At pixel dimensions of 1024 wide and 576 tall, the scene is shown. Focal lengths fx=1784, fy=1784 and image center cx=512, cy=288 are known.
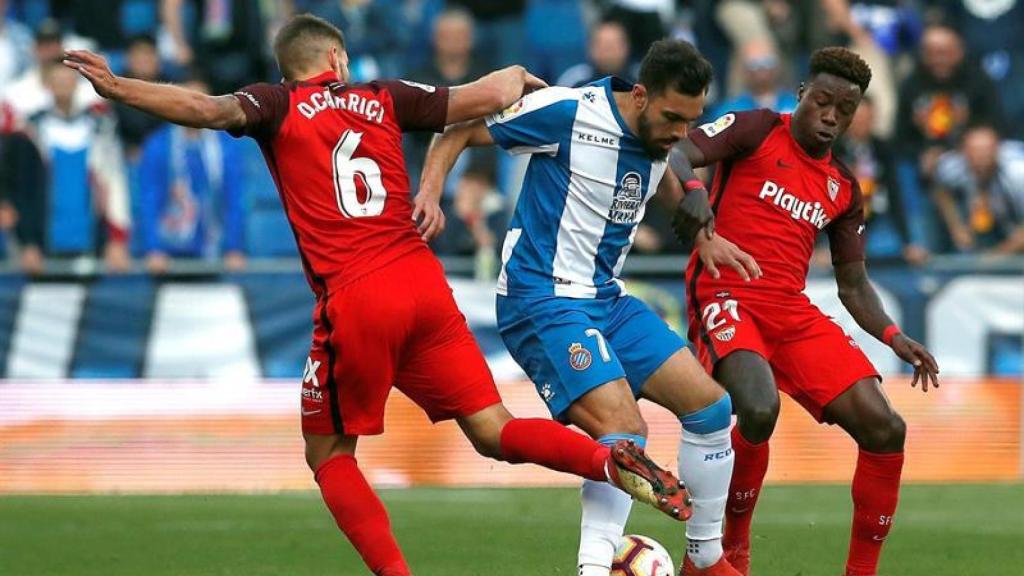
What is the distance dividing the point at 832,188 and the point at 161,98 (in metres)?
3.53

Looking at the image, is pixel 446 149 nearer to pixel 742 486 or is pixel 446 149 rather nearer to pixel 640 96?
pixel 640 96

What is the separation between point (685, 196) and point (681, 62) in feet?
2.68

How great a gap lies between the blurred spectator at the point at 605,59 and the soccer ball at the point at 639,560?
28.4ft

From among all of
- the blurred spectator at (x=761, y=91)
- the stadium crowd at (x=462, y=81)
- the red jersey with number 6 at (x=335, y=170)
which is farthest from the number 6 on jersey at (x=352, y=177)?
the blurred spectator at (x=761, y=91)

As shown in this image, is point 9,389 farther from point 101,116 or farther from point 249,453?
point 101,116

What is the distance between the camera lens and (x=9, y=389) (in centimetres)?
1397

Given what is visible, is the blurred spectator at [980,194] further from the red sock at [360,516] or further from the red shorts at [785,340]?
the red sock at [360,516]

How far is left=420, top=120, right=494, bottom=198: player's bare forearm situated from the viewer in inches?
315

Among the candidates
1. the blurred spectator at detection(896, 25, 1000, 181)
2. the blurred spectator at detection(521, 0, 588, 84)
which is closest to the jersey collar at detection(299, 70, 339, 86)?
the blurred spectator at detection(521, 0, 588, 84)

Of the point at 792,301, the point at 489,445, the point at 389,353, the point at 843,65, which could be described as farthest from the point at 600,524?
the point at 843,65

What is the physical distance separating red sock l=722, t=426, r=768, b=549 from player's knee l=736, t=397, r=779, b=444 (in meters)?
0.11

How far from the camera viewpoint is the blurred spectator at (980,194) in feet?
53.3

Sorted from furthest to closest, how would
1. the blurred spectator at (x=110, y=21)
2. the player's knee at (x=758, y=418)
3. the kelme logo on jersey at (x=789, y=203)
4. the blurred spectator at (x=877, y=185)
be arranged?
the blurred spectator at (x=110, y=21)
the blurred spectator at (x=877, y=185)
the kelme logo on jersey at (x=789, y=203)
the player's knee at (x=758, y=418)

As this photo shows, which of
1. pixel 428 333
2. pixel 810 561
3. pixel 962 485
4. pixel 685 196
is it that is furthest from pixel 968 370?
pixel 428 333
